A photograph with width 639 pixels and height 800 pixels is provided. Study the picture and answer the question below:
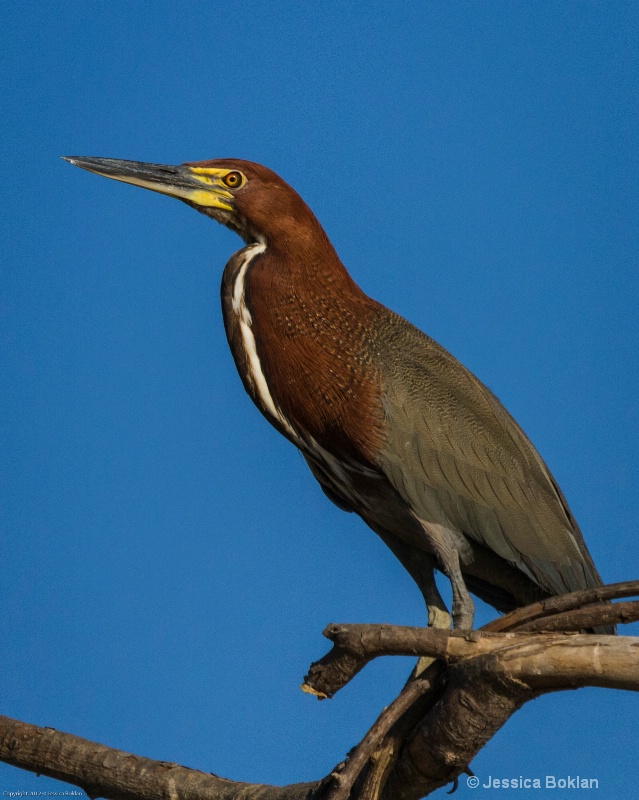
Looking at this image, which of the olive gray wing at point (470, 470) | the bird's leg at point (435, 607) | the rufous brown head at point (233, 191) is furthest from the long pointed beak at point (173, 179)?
the bird's leg at point (435, 607)

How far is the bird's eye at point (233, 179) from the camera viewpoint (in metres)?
4.78

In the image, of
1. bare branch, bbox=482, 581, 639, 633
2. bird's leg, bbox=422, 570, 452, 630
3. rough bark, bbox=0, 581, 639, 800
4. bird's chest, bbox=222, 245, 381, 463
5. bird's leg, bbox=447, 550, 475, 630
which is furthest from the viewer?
bird's leg, bbox=422, 570, 452, 630

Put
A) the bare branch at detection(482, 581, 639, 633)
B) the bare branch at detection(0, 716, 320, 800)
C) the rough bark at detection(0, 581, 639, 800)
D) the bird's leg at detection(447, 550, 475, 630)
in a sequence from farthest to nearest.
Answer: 1. the bird's leg at detection(447, 550, 475, 630)
2. the bare branch at detection(0, 716, 320, 800)
3. the bare branch at detection(482, 581, 639, 633)
4. the rough bark at detection(0, 581, 639, 800)

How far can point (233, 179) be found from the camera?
4.79 meters

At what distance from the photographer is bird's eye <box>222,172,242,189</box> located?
188 inches

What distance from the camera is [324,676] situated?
3.34 m

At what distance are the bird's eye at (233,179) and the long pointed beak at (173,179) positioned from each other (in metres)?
0.03

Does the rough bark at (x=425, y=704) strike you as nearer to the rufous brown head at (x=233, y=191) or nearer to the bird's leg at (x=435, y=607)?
the bird's leg at (x=435, y=607)

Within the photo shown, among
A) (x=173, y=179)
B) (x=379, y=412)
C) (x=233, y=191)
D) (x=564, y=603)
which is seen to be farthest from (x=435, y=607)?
(x=173, y=179)

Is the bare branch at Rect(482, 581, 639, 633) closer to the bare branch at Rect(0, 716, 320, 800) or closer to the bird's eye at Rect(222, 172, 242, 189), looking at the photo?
the bare branch at Rect(0, 716, 320, 800)

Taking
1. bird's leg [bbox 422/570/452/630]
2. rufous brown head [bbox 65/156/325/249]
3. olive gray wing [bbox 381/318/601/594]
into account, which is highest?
rufous brown head [bbox 65/156/325/249]

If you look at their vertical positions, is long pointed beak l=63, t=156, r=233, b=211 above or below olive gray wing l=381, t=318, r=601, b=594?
above

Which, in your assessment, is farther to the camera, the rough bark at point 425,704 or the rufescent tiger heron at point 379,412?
the rufescent tiger heron at point 379,412

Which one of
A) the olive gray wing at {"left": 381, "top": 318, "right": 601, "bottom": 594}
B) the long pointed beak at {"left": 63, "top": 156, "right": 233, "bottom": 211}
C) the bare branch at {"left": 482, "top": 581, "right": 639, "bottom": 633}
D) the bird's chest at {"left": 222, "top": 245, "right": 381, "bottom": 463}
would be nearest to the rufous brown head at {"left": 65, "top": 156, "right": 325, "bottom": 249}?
the long pointed beak at {"left": 63, "top": 156, "right": 233, "bottom": 211}
